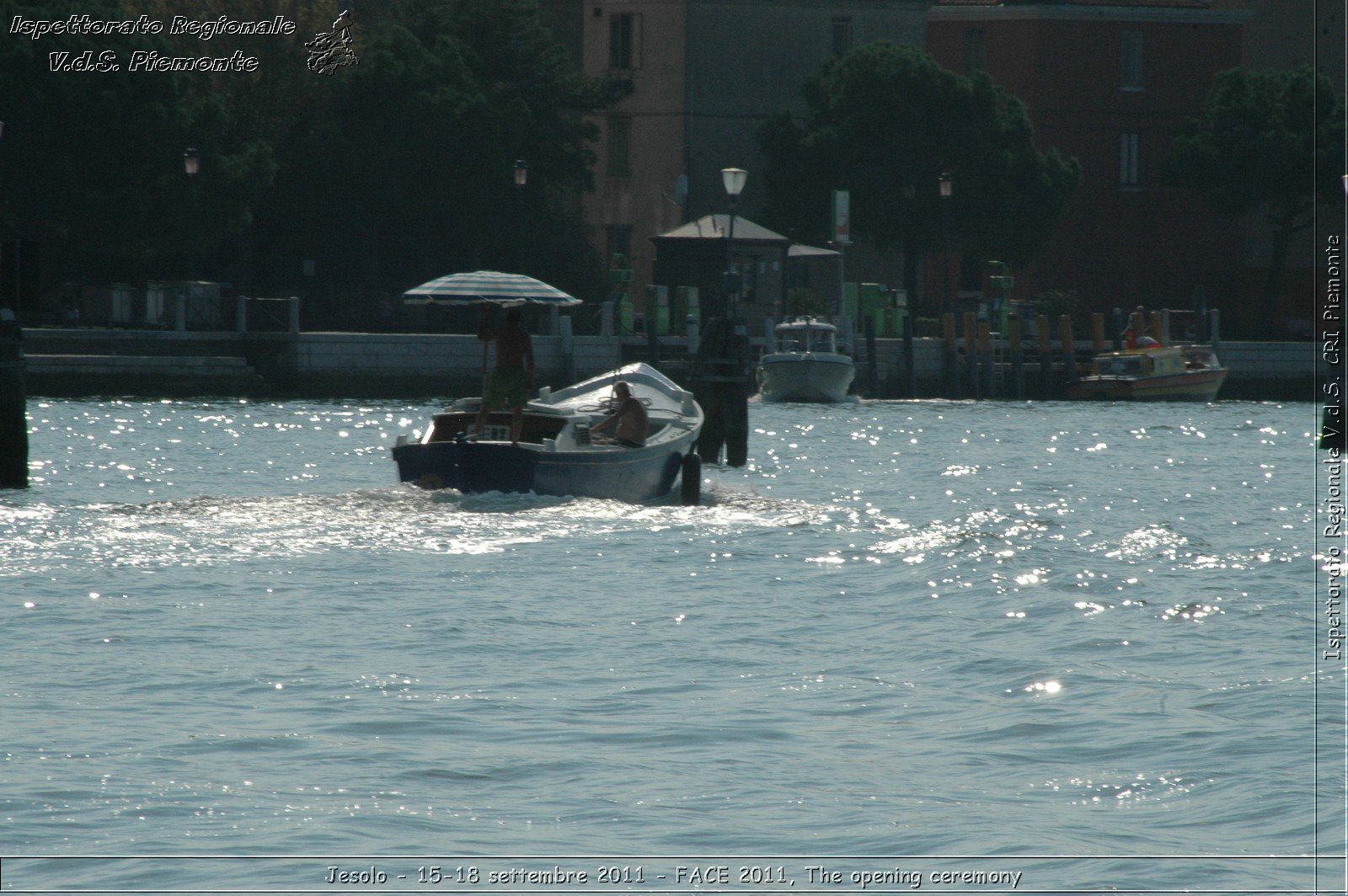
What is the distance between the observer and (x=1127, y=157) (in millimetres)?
64438

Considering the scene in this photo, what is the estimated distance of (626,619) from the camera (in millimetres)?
13414

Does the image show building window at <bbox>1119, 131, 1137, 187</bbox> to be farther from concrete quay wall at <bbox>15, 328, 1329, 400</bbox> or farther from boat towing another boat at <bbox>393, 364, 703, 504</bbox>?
boat towing another boat at <bbox>393, 364, 703, 504</bbox>

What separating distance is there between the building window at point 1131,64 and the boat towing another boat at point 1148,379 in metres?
14.8

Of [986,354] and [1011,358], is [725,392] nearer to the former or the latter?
[986,354]

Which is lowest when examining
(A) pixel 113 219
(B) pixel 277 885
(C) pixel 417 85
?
(B) pixel 277 885

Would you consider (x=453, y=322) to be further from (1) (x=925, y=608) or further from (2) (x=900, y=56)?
(1) (x=925, y=608)

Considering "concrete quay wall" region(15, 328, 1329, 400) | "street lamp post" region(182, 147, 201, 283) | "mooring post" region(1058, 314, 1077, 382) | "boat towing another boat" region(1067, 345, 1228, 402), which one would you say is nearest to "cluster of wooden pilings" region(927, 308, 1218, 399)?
"mooring post" region(1058, 314, 1077, 382)

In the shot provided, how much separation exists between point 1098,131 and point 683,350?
2086 centimetres

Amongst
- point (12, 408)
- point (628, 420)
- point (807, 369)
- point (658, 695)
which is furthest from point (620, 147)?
point (658, 695)

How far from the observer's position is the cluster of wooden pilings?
166ft

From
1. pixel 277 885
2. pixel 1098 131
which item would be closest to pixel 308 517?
pixel 277 885

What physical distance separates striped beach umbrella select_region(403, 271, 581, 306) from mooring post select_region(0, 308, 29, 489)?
6.91 meters

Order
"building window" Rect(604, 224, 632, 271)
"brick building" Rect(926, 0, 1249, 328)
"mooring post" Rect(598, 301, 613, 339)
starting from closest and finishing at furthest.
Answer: "mooring post" Rect(598, 301, 613, 339)
"building window" Rect(604, 224, 632, 271)
"brick building" Rect(926, 0, 1249, 328)

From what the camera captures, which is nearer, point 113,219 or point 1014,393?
point 113,219
